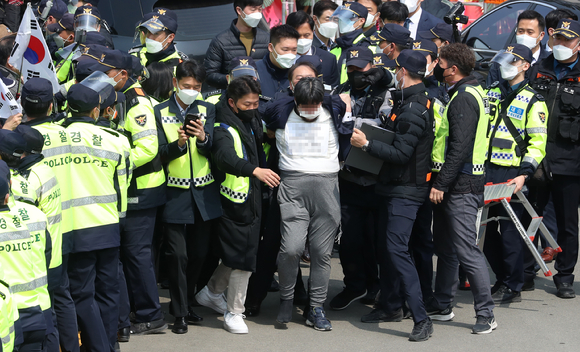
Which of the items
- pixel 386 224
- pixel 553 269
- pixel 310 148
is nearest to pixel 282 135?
pixel 310 148

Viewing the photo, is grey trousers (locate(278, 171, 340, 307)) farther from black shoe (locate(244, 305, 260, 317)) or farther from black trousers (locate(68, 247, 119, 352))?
black trousers (locate(68, 247, 119, 352))

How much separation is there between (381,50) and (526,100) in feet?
4.71

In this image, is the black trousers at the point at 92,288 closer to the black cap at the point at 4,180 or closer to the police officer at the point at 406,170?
the black cap at the point at 4,180

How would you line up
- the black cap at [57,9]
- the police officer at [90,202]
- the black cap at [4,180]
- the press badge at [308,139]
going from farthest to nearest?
the black cap at [57,9]
the press badge at [308,139]
the police officer at [90,202]
the black cap at [4,180]

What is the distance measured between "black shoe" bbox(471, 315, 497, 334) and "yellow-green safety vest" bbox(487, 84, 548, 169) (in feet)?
4.79

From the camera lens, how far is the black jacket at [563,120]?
685 centimetres

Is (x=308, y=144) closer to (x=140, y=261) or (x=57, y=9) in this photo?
(x=140, y=261)

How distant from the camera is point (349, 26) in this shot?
8.02 metres

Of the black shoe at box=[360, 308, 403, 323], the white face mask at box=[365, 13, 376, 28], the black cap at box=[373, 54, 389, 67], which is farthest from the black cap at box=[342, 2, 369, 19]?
the black shoe at box=[360, 308, 403, 323]

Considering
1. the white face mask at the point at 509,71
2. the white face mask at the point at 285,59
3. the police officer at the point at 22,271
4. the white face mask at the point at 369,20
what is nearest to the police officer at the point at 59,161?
the police officer at the point at 22,271

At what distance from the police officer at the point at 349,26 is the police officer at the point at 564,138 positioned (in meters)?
1.89

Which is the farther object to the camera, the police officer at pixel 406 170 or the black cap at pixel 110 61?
the police officer at pixel 406 170

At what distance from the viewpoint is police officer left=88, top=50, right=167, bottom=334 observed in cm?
543

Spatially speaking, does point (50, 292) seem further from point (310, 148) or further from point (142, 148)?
point (310, 148)
